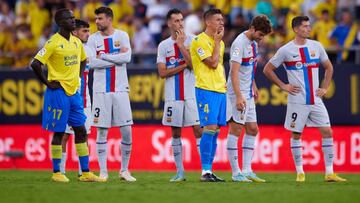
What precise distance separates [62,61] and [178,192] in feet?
10.5

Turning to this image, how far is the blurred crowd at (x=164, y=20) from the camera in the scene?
73.6 ft

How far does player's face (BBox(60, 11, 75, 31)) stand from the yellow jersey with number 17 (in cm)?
18

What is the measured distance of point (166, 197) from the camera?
41.0 feet

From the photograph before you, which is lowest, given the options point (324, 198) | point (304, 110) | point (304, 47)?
point (324, 198)

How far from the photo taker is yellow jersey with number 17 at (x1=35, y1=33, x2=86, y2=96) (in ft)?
49.1

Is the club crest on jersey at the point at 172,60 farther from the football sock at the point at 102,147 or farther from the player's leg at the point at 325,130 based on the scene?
the player's leg at the point at 325,130

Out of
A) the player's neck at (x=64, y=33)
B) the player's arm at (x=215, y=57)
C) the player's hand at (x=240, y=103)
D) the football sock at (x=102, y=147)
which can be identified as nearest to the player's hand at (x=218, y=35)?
the player's arm at (x=215, y=57)

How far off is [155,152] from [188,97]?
6.17m

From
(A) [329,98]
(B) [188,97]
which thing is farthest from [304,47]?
(A) [329,98]

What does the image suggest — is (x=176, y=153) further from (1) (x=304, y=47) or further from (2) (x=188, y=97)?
(1) (x=304, y=47)

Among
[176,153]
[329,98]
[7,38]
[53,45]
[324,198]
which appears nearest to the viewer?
[324,198]

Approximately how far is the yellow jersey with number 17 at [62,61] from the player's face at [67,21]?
18 cm

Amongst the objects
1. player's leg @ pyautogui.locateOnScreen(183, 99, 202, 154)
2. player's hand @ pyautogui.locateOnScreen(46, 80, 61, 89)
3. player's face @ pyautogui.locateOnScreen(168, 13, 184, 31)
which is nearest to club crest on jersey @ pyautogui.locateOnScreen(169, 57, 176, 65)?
player's face @ pyautogui.locateOnScreen(168, 13, 184, 31)

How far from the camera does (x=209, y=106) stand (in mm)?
15023
